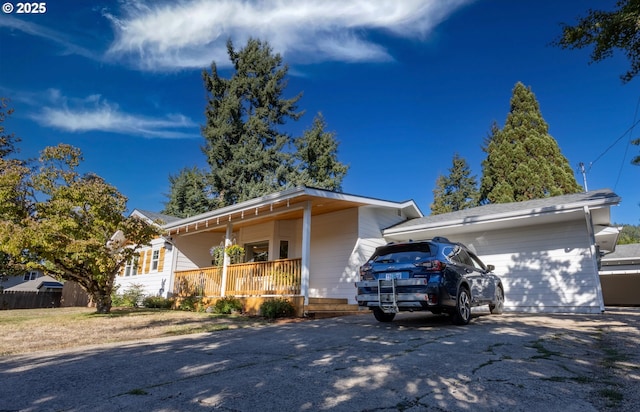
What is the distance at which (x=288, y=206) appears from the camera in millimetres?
12227

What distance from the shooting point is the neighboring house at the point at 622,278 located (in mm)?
22000

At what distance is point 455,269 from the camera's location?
23.7 feet

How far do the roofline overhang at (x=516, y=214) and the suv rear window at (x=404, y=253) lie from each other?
201 inches

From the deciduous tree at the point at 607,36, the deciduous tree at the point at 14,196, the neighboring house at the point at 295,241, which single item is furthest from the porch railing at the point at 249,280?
the deciduous tree at the point at 607,36

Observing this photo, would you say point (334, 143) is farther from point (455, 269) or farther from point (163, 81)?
point (455, 269)

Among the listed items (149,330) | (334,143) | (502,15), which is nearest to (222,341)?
(149,330)

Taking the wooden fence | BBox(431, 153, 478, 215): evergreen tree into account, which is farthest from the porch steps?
BBox(431, 153, 478, 215): evergreen tree

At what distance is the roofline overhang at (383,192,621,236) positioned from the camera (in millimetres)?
9467

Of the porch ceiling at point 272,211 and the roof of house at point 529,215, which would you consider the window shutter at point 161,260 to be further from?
the roof of house at point 529,215

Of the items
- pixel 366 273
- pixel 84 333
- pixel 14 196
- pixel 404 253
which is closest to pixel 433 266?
pixel 404 253

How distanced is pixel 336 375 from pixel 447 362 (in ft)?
4.47

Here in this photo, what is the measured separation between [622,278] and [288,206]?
76.0ft

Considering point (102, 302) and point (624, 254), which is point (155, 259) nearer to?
point (102, 302)

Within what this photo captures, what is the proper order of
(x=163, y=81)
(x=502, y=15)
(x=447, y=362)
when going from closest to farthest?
1. (x=447, y=362)
2. (x=502, y=15)
3. (x=163, y=81)
